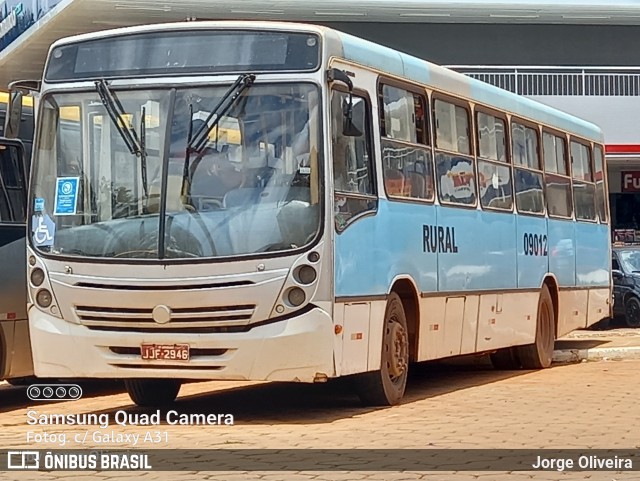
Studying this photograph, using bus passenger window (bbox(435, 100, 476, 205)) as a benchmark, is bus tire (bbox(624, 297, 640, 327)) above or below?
below

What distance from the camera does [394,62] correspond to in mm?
12758

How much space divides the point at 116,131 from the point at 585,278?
9.76 meters

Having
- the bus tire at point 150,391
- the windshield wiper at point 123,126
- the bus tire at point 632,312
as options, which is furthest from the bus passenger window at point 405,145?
the bus tire at point 632,312

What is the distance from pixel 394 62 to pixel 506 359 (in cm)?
571

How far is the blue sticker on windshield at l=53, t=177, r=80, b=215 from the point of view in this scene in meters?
11.4

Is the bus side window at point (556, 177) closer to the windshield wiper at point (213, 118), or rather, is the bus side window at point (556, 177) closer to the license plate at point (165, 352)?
the windshield wiper at point (213, 118)

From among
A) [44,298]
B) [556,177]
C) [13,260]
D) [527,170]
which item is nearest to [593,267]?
[556,177]

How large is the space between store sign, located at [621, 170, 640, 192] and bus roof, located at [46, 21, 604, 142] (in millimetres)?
20211

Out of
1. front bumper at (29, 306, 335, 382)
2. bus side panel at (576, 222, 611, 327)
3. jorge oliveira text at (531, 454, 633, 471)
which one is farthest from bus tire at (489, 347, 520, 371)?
jorge oliveira text at (531, 454, 633, 471)

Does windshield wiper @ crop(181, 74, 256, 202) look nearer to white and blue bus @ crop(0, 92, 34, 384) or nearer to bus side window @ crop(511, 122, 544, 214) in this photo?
white and blue bus @ crop(0, 92, 34, 384)

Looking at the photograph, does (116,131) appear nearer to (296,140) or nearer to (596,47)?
(296,140)

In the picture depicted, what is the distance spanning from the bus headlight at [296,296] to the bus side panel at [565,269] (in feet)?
24.1

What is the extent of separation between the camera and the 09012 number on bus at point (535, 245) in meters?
16.4

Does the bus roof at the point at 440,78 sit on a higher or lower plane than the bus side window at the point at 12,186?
higher
